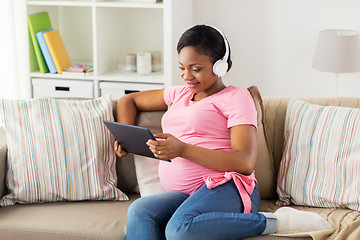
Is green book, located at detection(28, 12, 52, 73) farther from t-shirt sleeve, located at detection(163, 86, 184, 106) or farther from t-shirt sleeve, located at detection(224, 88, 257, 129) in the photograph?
t-shirt sleeve, located at detection(224, 88, 257, 129)

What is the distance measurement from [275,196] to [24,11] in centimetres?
197

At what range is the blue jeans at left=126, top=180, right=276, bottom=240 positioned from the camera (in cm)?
182

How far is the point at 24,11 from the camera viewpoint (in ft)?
11.1

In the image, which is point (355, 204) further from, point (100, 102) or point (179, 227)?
point (100, 102)

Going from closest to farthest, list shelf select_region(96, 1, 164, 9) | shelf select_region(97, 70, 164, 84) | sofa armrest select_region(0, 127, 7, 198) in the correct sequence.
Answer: sofa armrest select_region(0, 127, 7, 198), shelf select_region(96, 1, 164, 9), shelf select_region(97, 70, 164, 84)

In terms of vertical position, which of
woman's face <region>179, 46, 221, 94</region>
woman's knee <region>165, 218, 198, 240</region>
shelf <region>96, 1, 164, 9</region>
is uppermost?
shelf <region>96, 1, 164, 9</region>

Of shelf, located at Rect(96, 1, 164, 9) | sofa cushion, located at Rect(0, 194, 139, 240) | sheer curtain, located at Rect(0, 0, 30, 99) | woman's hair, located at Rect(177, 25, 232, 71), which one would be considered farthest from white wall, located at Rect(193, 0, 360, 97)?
sofa cushion, located at Rect(0, 194, 139, 240)

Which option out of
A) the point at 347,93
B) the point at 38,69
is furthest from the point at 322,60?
the point at 38,69

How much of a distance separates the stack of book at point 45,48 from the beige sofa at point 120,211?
116 cm

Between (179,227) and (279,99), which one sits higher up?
(279,99)

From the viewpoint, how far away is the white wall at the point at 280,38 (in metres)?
3.44

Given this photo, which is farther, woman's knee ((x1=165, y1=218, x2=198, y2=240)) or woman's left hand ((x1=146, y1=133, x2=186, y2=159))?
woman's left hand ((x1=146, y1=133, x2=186, y2=159))

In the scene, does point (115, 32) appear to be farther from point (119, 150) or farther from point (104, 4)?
point (119, 150)

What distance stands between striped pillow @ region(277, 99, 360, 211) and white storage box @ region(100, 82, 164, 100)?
4.14 feet
